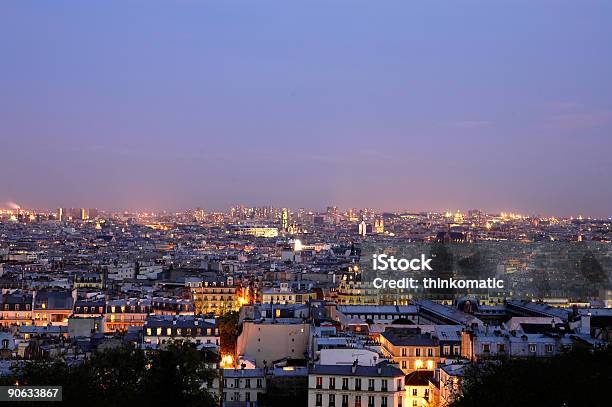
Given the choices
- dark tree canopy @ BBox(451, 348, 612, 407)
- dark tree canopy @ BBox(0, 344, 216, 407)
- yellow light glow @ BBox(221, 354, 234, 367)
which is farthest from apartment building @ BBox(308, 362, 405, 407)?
yellow light glow @ BBox(221, 354, 234, 367)

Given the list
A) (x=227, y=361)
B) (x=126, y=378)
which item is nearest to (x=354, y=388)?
(x=126, y=378)

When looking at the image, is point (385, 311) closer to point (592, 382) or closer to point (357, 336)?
point (357, 336)

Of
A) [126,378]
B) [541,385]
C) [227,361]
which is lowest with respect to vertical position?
[126,378]

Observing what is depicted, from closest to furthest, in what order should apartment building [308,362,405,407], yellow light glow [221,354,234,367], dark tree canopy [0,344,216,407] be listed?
dark tree canopy [0,344,216,407]
apartment building [308,362,405,407]
yellow light glow [221,354,234,367]

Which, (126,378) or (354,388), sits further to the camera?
(354,388)

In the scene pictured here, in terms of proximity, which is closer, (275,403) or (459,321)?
(275,403)

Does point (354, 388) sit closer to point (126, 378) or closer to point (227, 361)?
point (126, 378)

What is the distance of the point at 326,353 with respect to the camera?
29.2 m

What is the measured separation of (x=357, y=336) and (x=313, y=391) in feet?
24.1

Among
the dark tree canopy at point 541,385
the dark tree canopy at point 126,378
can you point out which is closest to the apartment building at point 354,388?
the dark tree canopy at point 126,378

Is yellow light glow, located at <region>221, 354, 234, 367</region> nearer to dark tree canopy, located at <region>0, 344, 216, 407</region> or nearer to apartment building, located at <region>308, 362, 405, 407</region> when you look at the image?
apartment building, located at <region>308, 362, 405, 407</region>

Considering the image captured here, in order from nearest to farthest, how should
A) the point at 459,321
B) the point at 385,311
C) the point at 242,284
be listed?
1. the point at 459,321
2. the point at 385,311
3. the point at 242,284

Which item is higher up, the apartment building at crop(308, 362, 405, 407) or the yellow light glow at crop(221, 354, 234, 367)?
the yellow light glow at crop(221, 354, 234, 367)

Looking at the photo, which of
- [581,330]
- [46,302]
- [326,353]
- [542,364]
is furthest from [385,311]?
[542,364]
